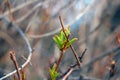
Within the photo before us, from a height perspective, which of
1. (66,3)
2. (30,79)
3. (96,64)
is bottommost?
(96,64)

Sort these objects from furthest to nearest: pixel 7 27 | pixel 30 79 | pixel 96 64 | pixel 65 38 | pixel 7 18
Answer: pixel 96 64, pixel 7 27, pixel 7 18, pixel 30 79, pixel 65 38

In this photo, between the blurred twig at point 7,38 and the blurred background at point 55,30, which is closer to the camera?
the blurred background at point 55,30

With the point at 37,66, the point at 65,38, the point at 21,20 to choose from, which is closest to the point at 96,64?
the point at 37,66

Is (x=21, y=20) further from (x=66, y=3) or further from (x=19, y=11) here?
(x=66, y=3)

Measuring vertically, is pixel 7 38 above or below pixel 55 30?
above

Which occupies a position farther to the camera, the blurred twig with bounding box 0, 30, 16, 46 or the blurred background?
the blurred twig with bounding box 0, 30, 16, 46

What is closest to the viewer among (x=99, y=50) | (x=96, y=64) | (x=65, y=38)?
(x=65, y=38)

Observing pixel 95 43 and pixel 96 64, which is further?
pixel 95 43

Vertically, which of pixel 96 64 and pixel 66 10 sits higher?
pixel 66 10
